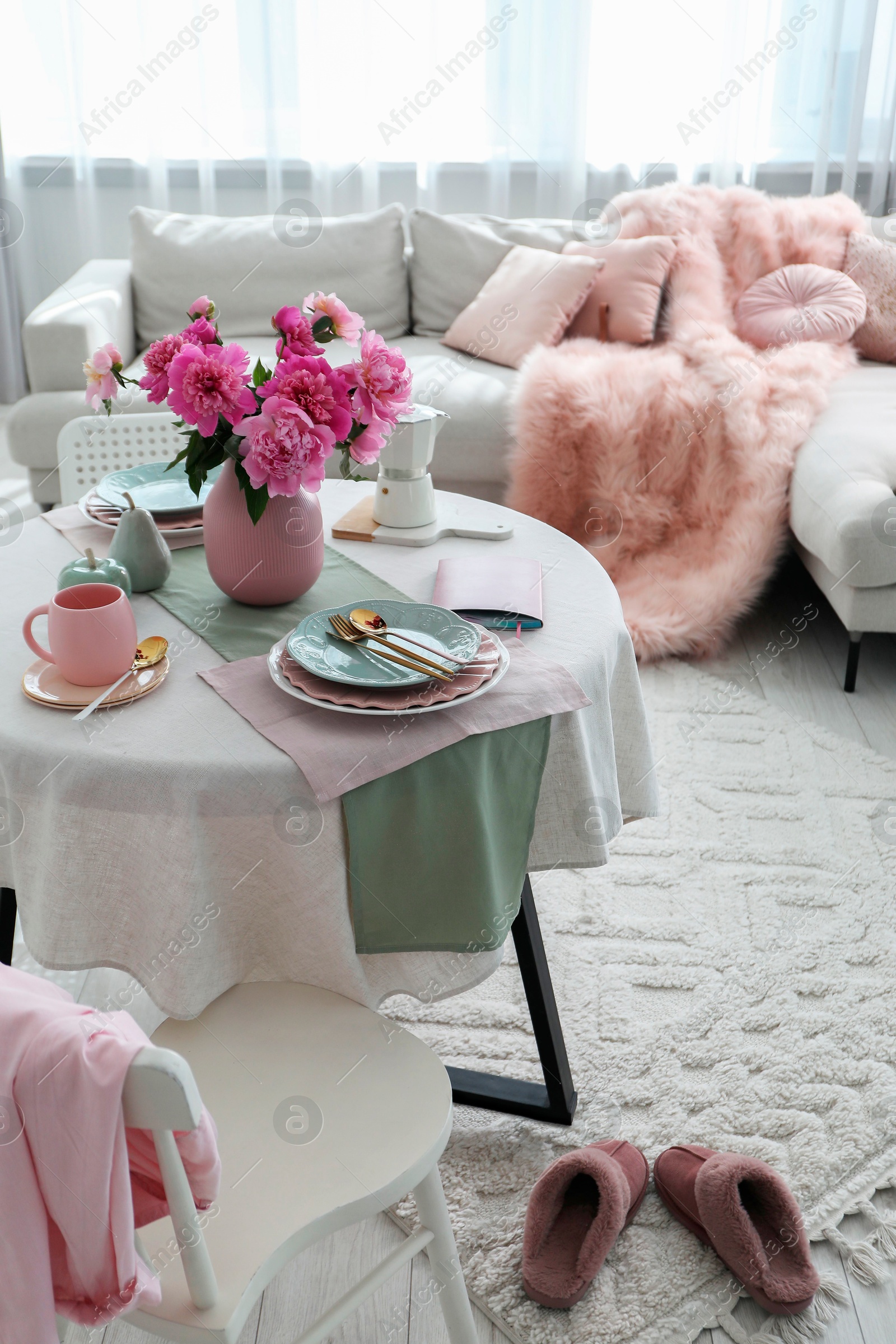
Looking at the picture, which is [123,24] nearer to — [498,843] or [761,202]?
[761,202]

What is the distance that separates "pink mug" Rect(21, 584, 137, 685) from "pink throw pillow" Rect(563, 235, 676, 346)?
2.42m

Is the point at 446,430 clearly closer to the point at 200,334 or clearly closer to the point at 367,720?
the point at 200,334

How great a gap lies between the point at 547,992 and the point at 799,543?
1.71m

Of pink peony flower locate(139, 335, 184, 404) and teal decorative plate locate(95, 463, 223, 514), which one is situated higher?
pink peony flower locate(139, 335, 184, 404)

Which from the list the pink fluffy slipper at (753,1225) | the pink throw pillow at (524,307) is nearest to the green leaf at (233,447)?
the pink fluffy slipper at (753,1225)

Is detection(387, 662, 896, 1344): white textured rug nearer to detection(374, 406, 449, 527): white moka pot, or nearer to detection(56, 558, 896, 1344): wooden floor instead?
detection(56, 558, 896, 1344): wooden floor

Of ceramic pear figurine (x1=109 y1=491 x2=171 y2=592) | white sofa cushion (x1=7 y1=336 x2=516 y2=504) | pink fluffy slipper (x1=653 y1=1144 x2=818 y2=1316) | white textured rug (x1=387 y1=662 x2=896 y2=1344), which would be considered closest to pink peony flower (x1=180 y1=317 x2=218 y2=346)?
ceramic pear figurine (x1=109 y1=491 x2=171 y2=592)

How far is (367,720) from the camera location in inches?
41.3

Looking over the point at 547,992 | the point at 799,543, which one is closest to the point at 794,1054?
the point at 547,992

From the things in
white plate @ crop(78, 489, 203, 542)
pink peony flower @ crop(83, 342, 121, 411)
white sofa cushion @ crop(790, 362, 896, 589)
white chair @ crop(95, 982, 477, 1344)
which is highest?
pink peony flower @ crop(83, 342, 121, 411)

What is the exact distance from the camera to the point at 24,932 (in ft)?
3.40

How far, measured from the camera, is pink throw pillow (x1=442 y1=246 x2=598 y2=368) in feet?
10.4

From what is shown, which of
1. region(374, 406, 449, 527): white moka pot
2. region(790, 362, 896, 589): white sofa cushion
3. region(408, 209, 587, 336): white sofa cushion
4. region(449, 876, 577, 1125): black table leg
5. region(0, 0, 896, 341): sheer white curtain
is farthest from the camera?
region(0, 0, 896, 341): sheer white curtain

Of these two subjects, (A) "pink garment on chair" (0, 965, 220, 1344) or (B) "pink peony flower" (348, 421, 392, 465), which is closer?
(A) "pink garment on chair" (0, 965, 220, 1344)
